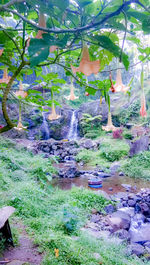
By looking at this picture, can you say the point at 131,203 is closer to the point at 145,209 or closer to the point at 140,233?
the point at 145,209

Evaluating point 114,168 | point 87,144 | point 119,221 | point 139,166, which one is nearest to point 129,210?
point 119,221

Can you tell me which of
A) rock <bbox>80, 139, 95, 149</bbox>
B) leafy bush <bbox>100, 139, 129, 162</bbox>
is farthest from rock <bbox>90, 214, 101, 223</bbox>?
rock <bbox>80, 139, 95, 149</bbox>

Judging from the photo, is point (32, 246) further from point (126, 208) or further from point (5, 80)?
point (126, 208)

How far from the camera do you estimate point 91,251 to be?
2.11 metres

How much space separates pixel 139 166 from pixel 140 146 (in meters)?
1.40

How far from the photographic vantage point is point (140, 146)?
7.84 m

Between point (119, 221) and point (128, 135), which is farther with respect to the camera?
point (128, 135)

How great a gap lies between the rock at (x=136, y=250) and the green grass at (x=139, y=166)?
135 inches

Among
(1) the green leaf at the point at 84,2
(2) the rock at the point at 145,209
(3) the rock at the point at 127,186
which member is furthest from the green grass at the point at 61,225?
(1) the green leaf at the point at 84,2

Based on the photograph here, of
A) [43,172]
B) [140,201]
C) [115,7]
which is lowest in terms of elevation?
[140,201]

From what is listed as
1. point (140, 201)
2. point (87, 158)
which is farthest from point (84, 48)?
point (87, 158)

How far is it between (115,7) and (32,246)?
2.16m

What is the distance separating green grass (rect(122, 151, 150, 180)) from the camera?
6123 mm

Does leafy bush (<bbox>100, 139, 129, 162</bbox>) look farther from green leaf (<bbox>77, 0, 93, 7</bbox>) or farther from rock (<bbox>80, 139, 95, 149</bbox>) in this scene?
green leaf (<bbox>77, 0, 93, 7</bbox>)
